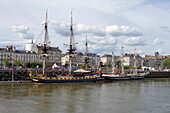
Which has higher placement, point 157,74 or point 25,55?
point 25,55

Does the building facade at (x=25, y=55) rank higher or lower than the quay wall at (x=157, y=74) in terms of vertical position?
higher

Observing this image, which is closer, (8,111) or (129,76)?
(8,111)

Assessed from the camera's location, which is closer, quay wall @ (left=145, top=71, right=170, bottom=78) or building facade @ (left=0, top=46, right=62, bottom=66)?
quay wall @ (left=145, top=71, right=170, bottom=78)

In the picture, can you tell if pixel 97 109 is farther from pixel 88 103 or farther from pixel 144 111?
pixel 144 111

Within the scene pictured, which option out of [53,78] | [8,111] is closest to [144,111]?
[8,111]

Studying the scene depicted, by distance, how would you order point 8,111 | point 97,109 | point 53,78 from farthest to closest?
point 53,78
point 97,109
point 8,111

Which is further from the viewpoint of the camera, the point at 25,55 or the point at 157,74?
the point at 25,55

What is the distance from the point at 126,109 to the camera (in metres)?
26.2

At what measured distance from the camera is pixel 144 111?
25203 millimetres

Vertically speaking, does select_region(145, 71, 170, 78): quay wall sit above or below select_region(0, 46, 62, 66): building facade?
below

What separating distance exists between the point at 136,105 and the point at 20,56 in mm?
102839

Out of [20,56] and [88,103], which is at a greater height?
[20,56]

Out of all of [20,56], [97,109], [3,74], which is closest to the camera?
[97,109]

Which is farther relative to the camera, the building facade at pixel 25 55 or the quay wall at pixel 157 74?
the building facade at pixel 25 55
